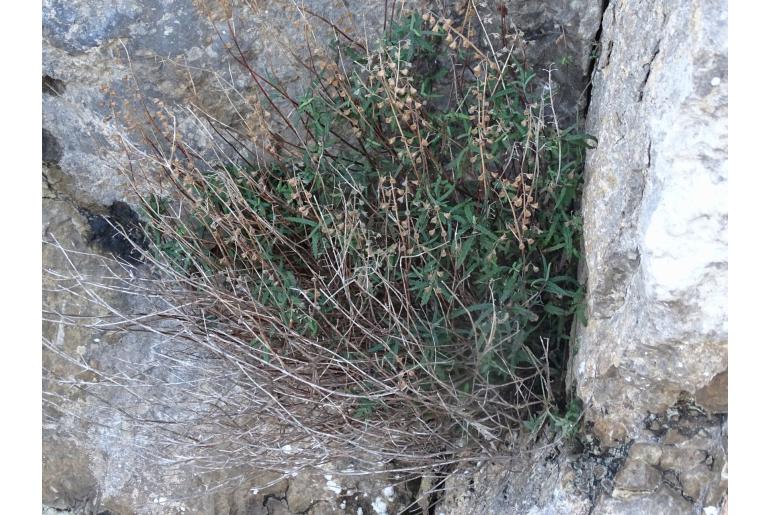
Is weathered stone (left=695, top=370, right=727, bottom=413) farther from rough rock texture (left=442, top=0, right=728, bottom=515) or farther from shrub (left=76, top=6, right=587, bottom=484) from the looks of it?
shrub (left=76, top=6, right=587, bottom=484)

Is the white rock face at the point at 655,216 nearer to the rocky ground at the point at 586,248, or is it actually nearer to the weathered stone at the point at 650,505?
the rocky ground at the point at 586,248

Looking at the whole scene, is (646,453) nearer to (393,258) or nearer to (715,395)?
(715,395)

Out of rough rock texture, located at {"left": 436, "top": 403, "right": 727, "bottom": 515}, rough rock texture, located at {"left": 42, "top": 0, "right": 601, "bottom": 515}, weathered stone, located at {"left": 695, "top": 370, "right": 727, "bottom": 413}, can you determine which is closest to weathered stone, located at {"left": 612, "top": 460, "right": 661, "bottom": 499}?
rough rock texture, located at {"left": 436, "top": 403, "right": 727, "bottom": 515}

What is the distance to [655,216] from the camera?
1.73 metres

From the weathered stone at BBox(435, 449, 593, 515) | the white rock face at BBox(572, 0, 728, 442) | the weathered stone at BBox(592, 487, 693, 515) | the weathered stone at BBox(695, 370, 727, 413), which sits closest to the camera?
the white rock face at BBox(572, 0, 728, 442)

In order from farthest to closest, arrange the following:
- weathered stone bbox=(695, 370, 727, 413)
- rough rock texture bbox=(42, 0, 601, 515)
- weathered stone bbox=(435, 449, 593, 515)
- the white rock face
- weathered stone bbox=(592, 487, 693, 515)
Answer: rough rock texture bbox=(42, 0, 601, 515), weathered stone bbox=(435, 449, 593, 515), weathered stone bbox=(592, 487, 693, 515), weathered stone bbox=(695, 370, 727, 413), the white rock face

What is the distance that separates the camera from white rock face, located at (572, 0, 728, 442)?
5.39 feet

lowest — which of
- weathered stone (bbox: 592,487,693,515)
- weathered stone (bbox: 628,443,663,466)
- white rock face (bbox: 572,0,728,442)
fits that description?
weathered stone (bbox: 592,487,693,515)

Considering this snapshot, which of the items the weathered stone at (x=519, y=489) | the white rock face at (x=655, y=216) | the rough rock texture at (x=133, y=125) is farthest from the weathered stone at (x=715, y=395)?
the rough rock texture at (x=133, y=125)

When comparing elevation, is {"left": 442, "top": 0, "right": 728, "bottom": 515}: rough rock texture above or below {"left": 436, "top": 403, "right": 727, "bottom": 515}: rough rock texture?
above

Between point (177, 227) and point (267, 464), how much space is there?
75 cm

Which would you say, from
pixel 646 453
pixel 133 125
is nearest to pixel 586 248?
pixel 646 453

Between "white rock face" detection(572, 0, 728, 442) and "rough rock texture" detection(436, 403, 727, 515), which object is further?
"rough rock texture" detection(436, 403, 727, 515)

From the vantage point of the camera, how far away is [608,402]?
2057 mm
